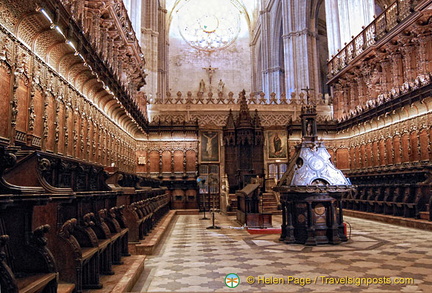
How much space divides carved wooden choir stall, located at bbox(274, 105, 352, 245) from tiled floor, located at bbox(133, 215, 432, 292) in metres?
0.34

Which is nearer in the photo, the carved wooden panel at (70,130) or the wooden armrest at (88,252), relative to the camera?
the wooden armrest at (88,252)

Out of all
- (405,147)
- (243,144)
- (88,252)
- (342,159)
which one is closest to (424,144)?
(405,147)

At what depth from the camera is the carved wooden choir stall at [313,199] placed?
276 inches

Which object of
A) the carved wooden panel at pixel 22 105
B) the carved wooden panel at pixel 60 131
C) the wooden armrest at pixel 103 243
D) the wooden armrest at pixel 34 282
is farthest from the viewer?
the carved wooden panel at pixel 60 131

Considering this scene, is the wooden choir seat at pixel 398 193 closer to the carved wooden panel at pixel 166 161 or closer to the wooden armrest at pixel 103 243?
the wooden armrest at pixel 103 243

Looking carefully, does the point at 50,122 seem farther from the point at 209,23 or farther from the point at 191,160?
the point at 209,23

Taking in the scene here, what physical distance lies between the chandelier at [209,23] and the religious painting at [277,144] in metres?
20.8

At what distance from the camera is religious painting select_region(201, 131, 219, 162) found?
19.4 m

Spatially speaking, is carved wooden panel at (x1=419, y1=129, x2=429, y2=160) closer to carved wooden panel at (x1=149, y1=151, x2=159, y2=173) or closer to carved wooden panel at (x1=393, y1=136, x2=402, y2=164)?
carved wooden panel at (x1=393, y1=136, x2=402, y2=164)

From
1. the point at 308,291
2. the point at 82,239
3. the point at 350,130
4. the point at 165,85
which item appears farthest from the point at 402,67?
the point at 165,85

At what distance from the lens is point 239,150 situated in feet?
64.3

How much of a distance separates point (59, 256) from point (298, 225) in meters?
5.24

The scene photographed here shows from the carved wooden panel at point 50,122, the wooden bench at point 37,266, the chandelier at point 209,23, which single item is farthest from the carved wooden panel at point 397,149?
the chandelier at point 209,23

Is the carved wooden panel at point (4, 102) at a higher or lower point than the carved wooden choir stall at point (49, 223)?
higher
